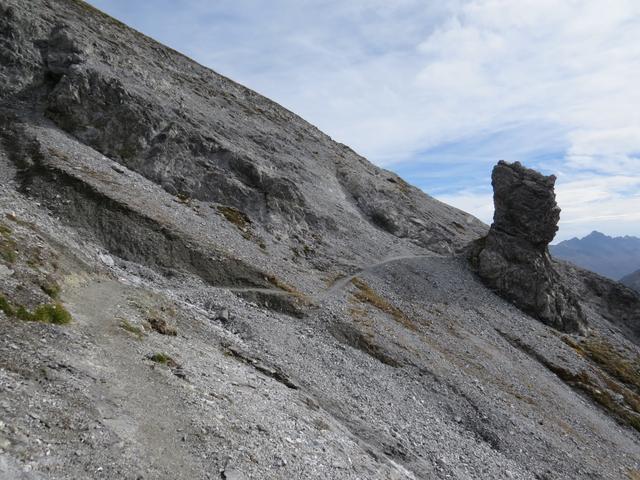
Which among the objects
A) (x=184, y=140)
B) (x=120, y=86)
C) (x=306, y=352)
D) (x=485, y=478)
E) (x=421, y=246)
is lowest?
(x=485, y=478)

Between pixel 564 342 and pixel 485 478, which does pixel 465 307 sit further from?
pixel 485 478

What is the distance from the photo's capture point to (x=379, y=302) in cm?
5875

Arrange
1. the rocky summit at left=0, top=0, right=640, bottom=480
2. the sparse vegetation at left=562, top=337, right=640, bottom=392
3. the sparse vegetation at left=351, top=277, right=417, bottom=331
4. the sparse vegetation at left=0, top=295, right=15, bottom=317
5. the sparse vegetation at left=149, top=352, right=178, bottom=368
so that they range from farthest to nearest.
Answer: the sparse vegetation at left=562, top=337, right=640, bottom=392, the sparse vegetation at left=351, top=277, right=417, bottom=331, the sparse vegetation at left=149, top=352, right=178, bottom=368, the sparse vegetation at left=0, top=295, right=15, bottom=317, the rocky summit at left=0, top=0, right=640, bottom=480

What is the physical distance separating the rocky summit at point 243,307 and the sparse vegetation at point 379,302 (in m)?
0.51

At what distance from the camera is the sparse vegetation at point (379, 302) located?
56031 mm

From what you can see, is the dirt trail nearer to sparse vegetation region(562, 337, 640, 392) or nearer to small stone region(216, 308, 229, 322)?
small stone region(216, 308, 229, 322)

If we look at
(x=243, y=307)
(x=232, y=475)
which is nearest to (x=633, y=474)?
(x=243, y=307)

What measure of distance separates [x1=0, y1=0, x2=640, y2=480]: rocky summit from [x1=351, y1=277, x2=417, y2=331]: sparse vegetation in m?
0.51

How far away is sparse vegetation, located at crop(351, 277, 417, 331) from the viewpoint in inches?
2206

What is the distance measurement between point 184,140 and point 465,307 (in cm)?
5014

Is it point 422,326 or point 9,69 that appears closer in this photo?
point 422,326

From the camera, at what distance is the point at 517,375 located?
176 ft

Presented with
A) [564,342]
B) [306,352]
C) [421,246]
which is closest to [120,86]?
[306,352]

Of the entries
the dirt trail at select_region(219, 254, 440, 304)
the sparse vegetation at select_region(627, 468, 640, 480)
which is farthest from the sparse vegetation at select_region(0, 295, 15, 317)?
the sparse vegetation at select_region(627, 468, 640, 480)
